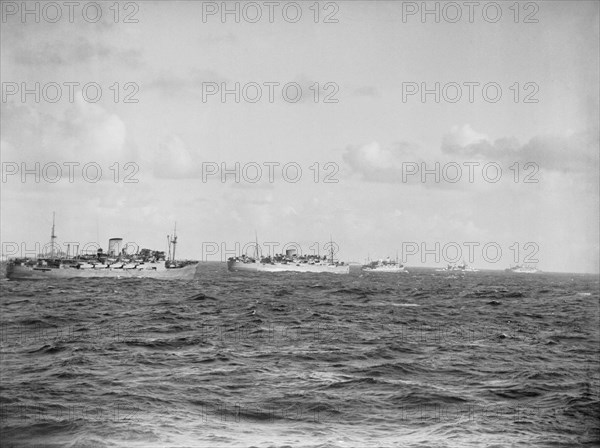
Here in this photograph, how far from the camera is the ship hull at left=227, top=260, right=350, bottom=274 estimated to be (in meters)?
145

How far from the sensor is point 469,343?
27.8 metres

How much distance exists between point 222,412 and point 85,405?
3.34m

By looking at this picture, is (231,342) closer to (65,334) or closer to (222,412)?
(65,334)

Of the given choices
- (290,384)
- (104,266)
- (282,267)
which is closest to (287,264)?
(282,267)

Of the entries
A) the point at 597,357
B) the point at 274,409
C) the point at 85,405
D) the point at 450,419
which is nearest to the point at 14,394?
the point at 85,405

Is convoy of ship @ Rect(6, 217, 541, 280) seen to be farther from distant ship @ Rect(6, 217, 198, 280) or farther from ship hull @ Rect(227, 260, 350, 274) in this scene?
ship hull @ Rect(227, 260, 350, 274)

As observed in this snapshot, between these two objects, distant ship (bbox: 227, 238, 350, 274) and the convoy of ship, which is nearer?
the convoy of ship

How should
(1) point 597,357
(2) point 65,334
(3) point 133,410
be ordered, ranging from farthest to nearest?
(2) point 65,334, (1) point 597,357, (3) point 133,410

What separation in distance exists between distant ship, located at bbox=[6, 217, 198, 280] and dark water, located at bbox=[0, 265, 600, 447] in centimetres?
5491

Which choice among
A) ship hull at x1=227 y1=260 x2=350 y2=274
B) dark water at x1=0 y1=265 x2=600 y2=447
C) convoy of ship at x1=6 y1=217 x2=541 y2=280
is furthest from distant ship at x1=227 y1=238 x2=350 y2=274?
dark water at x1=0 y1=265 x2=600 y2=447

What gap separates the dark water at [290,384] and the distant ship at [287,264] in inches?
4402

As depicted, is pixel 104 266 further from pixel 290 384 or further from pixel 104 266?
pixel 290 384

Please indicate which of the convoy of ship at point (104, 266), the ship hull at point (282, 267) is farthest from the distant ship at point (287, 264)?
the convoy of ship at point (104, 266)

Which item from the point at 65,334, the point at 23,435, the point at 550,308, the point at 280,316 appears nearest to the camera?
the point at 23,435
